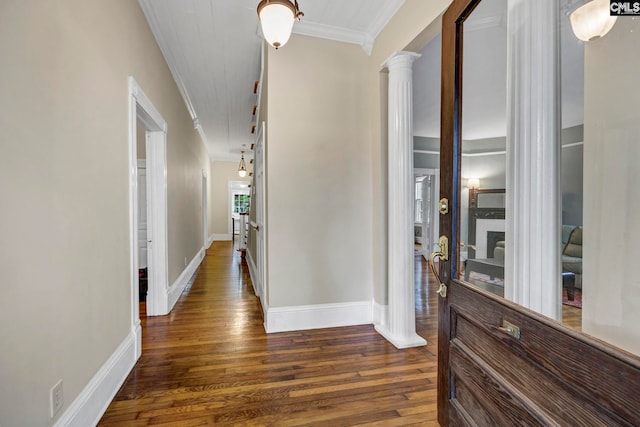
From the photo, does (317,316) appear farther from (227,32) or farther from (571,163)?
(227,32)

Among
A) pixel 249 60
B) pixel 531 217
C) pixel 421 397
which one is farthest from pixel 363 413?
pixel 249 60

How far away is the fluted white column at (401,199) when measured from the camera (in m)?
2.46

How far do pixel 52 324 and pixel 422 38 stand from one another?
2.80m

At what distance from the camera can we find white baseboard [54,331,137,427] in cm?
137

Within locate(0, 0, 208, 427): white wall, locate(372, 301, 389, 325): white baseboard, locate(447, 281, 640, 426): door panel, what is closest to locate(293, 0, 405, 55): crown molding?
locate(0, 0, 208, 427): white wall

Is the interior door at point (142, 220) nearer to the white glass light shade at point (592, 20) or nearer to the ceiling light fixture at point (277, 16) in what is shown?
the ceiling light fixture at point (277, 16)

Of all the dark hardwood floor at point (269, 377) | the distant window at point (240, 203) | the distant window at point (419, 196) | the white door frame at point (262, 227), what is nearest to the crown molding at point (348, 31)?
the white door frame at point (262, 227)

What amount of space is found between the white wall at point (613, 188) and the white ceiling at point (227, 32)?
191cm

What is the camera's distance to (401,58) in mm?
2416

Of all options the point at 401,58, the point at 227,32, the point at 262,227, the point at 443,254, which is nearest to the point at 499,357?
the point at 443,254

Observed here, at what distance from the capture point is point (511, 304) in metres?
1.00

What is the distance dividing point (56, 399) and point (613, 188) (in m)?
2.21

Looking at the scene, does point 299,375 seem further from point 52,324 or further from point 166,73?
point 166,73

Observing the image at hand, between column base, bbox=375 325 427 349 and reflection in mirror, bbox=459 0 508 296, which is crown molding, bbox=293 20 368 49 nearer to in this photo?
reflection in mirror, bbox=459 0 508 296
